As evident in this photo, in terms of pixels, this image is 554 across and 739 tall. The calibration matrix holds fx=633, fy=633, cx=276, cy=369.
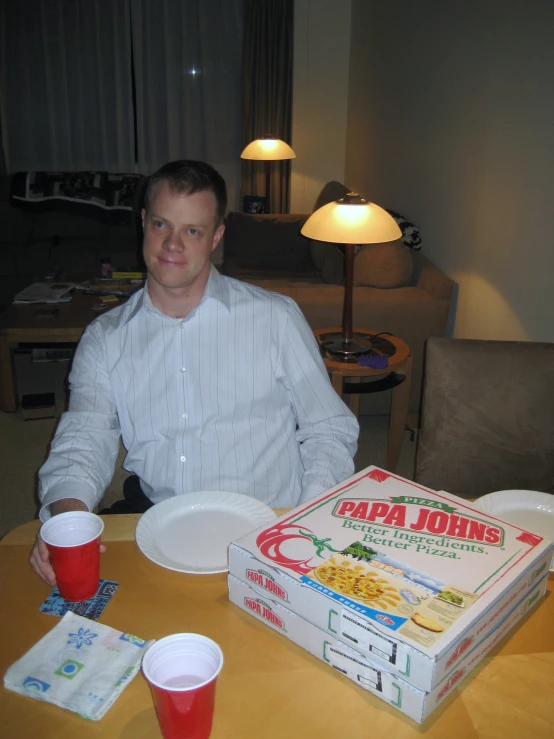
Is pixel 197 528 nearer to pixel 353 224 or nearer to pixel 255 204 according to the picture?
pixel 353 224

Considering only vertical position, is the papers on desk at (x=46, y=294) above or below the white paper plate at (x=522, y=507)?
below

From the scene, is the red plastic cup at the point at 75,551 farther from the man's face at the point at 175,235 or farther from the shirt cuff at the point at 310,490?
the man's face at the point at 175,235

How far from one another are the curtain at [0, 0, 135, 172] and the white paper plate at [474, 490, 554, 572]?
5686 mm

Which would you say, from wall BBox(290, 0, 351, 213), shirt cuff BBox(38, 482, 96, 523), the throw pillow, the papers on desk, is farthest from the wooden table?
wall BBox(290, 0, 351, 213)

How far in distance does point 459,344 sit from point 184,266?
0.71 metres

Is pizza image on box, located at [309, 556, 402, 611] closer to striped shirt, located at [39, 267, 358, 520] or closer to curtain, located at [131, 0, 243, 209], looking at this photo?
striped shirt, located at [39, 267, 358, 520]

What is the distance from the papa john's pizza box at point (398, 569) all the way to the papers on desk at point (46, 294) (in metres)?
2.88

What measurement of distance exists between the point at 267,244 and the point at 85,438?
3.44 m

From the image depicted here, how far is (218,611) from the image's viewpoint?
0.87 m

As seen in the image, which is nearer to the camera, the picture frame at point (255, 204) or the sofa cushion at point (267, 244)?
the sofa cushion at point (267, 244)

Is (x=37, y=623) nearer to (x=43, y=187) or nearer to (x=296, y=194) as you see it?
(x=43, y=187)

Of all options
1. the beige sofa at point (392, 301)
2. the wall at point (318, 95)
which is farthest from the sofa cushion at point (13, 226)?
the beige sofa at point (392, 301)

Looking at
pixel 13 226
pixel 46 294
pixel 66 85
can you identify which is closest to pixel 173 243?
pixel 46 294

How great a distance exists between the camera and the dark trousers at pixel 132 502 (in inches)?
57.1
